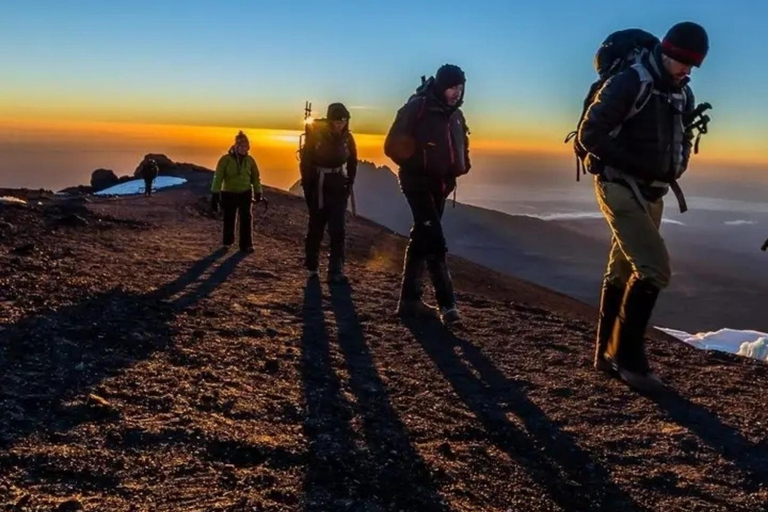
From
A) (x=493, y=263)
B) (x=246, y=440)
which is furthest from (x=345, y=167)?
(x=493, y=263)

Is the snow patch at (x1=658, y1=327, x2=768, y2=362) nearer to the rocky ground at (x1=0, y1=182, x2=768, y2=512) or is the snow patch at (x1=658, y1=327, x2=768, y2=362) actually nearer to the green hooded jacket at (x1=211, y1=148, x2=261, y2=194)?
the green hooded jacket at (x1=211, y1=148, x2=261, y2=194)

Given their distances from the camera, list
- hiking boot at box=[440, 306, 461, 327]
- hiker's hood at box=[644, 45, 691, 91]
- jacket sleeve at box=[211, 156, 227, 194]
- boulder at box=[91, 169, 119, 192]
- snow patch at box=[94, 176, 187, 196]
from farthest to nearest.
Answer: boulder at box=[91, 169, 119, 192] < snow patch at box=[94, 176, 187, 196] < jacket sleeve at box=[211, 156, 227, 194] < hiking boot at box=[440, 306, 461, 327] < hiker's hood at box=[644, 45, 691, 91]

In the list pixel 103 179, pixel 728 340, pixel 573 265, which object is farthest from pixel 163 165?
pixel 573 265

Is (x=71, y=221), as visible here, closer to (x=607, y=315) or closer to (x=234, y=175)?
(x=234, y=175)

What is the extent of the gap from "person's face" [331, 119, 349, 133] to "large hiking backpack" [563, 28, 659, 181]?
14.7 ft

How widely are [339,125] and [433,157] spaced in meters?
2.92

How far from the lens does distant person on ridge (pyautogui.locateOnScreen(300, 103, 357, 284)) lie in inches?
399

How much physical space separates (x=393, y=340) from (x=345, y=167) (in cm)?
355

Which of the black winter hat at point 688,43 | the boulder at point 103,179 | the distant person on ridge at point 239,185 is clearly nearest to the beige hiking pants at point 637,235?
the black winter hat at point 688,43

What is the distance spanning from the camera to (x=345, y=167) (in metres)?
10.4

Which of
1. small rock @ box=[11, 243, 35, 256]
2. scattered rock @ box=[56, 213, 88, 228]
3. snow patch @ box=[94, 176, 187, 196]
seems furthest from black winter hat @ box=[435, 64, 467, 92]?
snow patch @ box=[94, 176, 187, 196]

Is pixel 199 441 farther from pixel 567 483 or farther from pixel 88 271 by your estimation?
pixel 88 271

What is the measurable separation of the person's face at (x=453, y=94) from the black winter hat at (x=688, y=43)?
7.66ft

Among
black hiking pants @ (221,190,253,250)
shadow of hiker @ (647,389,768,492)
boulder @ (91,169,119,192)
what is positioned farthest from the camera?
boulder @ (91,169,119,192)
